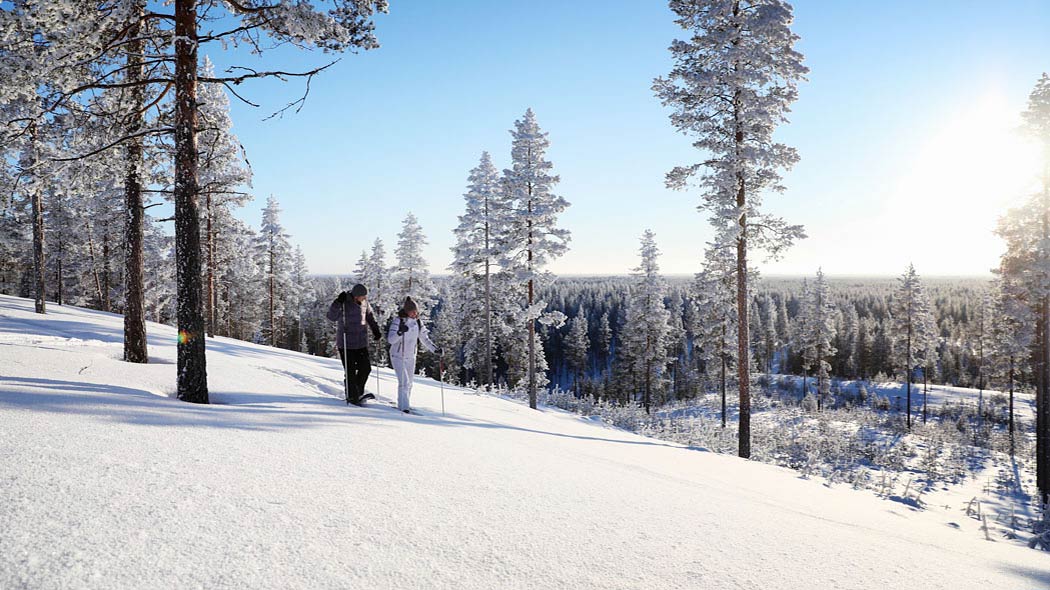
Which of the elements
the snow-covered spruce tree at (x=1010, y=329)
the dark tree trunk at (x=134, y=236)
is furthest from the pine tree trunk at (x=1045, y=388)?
the dark tree trunk at (x=134, y=236)

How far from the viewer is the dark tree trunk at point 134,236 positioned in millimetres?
9633

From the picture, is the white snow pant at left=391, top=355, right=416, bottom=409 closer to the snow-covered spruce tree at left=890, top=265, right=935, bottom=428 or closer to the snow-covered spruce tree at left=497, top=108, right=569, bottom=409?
the snow-covered spruce tree at left=497, top=108, right=569, bottom=409

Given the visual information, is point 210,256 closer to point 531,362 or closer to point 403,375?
point 531,362

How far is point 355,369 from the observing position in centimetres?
836

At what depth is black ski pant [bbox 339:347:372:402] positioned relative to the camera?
8.30 m

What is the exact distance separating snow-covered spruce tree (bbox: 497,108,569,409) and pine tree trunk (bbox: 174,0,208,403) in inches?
608

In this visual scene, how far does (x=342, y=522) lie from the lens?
290 cm

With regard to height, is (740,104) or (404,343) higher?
(740,104)

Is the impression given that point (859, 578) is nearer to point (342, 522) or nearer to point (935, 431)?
point (342, 522)

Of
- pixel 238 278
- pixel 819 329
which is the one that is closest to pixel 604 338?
pixel 819 329

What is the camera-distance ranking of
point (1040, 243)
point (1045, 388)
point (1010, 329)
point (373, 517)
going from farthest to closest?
point (1010, 329) < point (1045, 388) < point (1040, 243) < point (373, 517)

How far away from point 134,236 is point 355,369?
630 centimetres

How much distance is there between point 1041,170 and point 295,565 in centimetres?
2633

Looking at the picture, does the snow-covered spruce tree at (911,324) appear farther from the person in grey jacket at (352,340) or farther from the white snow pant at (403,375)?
the person in grey jacket at (352,340)
